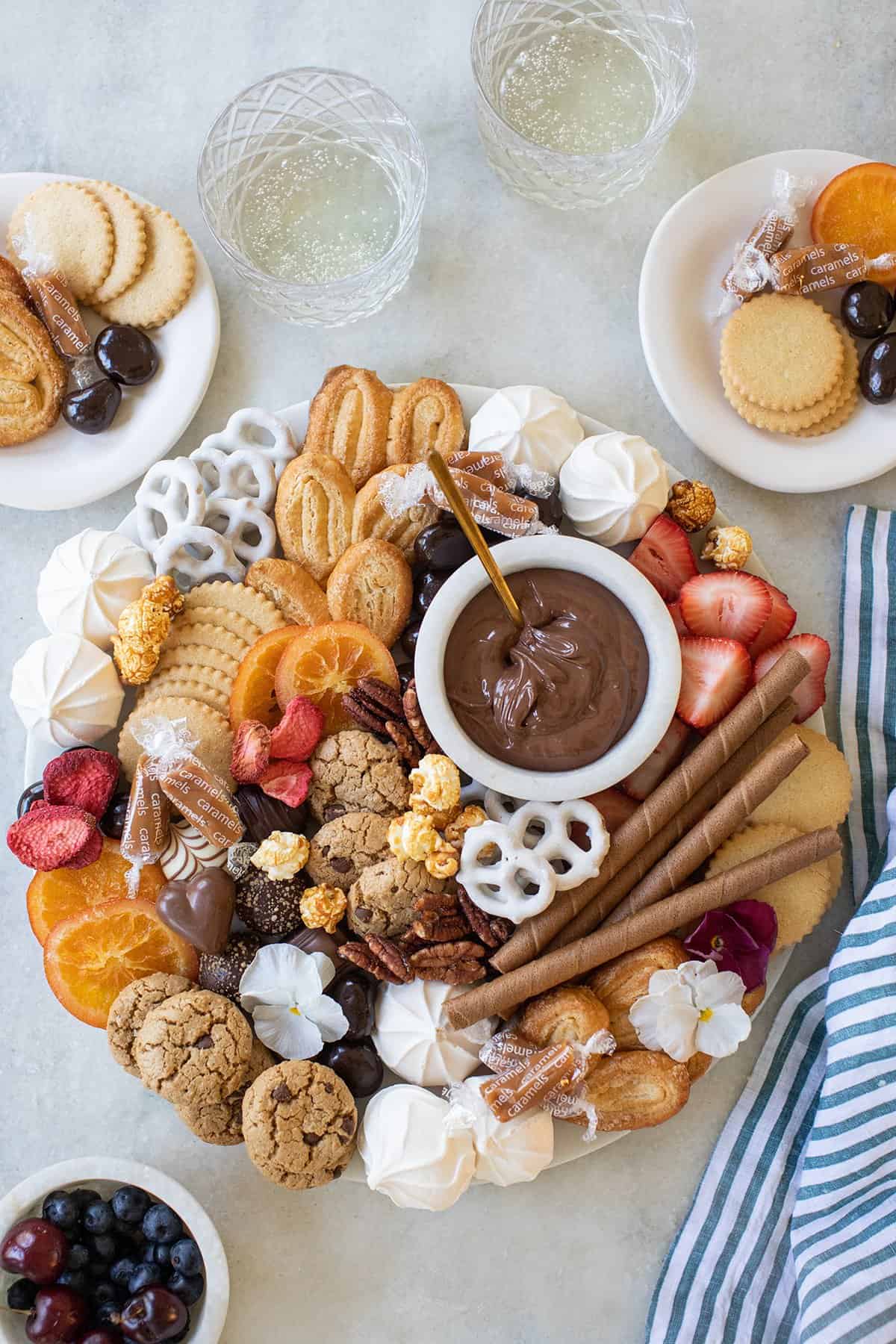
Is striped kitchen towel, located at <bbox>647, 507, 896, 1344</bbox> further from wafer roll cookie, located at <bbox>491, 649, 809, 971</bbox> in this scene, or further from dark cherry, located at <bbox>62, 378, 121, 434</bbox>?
dark cherry, located at <bbox>62, 378, 121, 434</bbox>

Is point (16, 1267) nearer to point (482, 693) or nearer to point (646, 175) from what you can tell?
point (482, 693)

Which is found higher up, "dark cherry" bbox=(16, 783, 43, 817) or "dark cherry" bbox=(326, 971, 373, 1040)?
"dark cherry" bbox=(16, 783, 43, 817)

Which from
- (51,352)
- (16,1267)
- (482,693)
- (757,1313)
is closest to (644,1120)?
(757,1313)

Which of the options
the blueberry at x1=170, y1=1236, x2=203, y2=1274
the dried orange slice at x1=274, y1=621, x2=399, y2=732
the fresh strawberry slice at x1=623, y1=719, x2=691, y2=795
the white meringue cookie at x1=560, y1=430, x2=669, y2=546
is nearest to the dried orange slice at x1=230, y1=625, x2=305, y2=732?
the dried orange slice at x1=274, y1=621, x2=399, y2=732

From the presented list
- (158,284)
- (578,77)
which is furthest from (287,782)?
(578,77)

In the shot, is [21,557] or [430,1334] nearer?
[430,1334]

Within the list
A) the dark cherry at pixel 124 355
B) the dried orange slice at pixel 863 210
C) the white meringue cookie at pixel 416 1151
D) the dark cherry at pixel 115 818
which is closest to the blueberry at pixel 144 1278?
the white meringue cookie at pixel 416 1151
